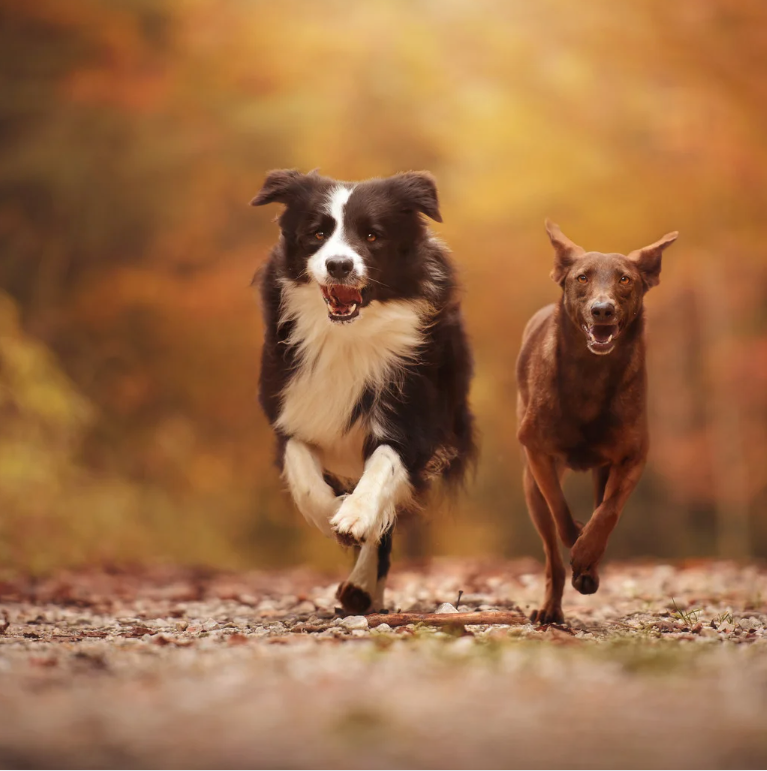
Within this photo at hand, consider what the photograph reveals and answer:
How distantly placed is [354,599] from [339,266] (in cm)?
175

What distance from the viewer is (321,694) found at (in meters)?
2.95

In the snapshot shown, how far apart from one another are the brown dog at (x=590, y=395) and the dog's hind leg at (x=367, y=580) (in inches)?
33.4

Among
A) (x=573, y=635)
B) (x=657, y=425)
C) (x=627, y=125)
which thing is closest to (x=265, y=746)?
(x=573, y=635)

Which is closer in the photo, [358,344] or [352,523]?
[352,523]

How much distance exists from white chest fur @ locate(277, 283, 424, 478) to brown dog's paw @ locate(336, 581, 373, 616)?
77 centimetres

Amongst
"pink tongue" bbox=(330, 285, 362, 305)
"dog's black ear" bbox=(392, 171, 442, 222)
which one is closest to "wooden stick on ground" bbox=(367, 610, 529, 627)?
"pink tongue" bbox=(330, 285, 362, 305)

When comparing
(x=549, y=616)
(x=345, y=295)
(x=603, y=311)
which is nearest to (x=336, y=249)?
(x=345, y=295)

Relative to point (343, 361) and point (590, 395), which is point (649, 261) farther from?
point (343, 361)

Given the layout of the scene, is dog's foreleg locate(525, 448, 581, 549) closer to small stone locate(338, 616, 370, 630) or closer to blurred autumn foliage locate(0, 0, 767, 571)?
small stone locate(338, 616, 370, 630)

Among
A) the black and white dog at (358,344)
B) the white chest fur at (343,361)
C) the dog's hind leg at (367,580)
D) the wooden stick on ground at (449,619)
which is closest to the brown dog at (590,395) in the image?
the wooden stick on ground at (449,619)

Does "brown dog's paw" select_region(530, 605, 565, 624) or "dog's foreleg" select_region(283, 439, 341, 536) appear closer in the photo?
"dog's foreleg" select_region(283, 439, 341, 536)

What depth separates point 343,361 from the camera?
5023 millimetres

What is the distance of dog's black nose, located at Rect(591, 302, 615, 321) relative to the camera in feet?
14.5

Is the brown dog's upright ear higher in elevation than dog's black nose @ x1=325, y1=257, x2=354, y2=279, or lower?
higher
